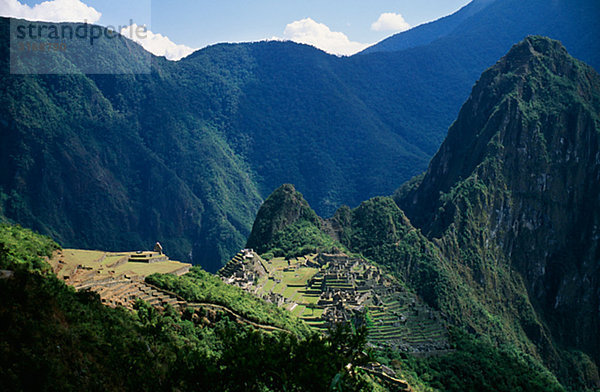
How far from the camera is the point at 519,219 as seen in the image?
93.2 m

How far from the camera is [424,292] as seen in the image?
69562 mm

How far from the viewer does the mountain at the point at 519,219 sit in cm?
7850

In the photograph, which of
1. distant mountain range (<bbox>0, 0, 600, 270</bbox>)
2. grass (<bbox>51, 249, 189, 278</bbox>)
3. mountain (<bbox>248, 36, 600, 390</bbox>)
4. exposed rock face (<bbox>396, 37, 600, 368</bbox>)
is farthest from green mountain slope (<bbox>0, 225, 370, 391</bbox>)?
distant mountain range (<bbox>0, 0, 600, 270</bbox>)

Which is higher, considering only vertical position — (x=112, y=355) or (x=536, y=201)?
(x=536, y=201)

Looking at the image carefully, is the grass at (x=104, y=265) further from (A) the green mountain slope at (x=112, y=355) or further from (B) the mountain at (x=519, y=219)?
(B) the mountain at (x=519, y=219)

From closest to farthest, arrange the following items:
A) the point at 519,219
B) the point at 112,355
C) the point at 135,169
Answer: the point at 112,355
the point at 519,219
the point at 135,169

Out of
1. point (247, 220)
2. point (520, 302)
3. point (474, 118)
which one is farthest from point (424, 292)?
point (247, 220)

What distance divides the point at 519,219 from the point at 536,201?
402cm

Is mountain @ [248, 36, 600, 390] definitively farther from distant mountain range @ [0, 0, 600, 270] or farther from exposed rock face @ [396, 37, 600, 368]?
distant mountain range @ [0, 0, 600, 270]

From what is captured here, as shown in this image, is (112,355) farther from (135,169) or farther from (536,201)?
(135,169)

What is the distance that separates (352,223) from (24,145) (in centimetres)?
6973

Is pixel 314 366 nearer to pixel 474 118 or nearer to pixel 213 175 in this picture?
pixel 474 118

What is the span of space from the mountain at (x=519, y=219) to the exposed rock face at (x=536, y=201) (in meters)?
0.17

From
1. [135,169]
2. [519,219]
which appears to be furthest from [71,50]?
[519,219]
